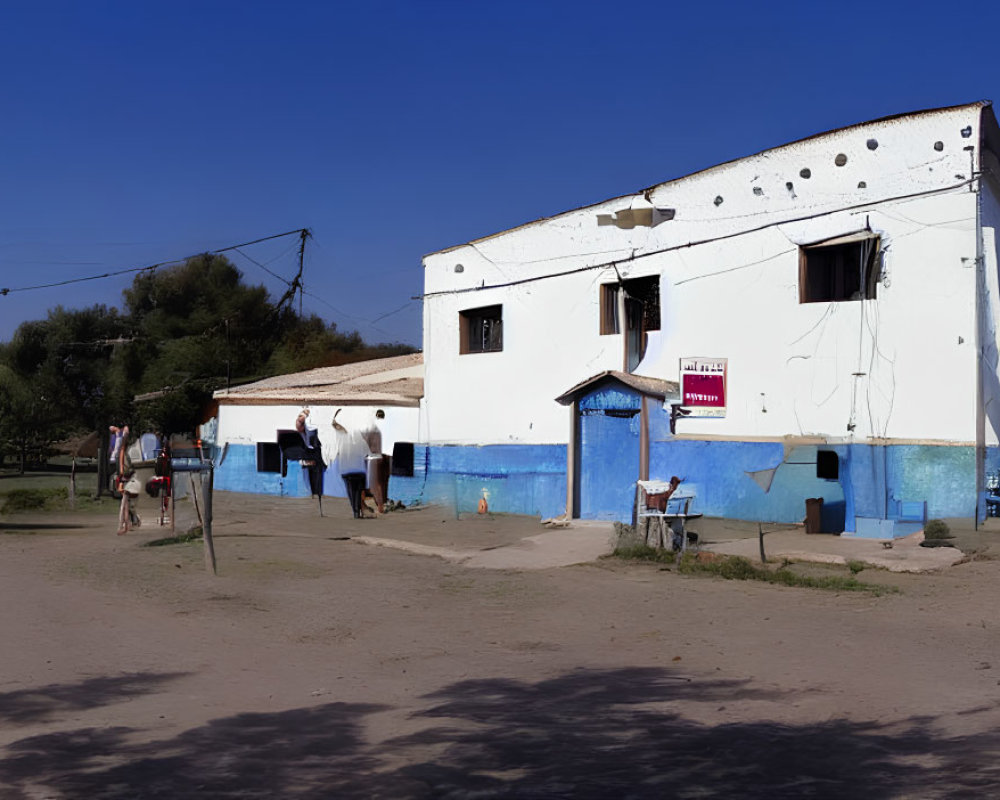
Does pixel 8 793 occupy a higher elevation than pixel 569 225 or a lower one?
lower

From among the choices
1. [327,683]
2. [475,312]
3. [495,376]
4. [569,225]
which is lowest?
[327,683]

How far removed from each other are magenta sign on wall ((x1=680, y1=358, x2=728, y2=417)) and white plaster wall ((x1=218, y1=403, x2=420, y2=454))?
696cm

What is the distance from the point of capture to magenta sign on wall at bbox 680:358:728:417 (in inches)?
690

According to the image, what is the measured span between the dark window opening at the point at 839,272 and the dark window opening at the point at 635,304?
2.76m

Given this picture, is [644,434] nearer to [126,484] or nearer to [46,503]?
[126,484]

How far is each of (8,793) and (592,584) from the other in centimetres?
782

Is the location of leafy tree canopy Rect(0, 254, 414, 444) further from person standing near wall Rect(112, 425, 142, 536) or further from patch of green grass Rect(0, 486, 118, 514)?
person standing near wall Rect(112, 425, 142, 536)

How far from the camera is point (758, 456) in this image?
17.0 metres

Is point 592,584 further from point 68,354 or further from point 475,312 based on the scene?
point 68,354

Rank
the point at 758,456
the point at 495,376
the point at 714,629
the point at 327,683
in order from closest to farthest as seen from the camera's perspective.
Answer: the point at 327,683, the point at 714,629, the point at 758,456, the point at 495,376

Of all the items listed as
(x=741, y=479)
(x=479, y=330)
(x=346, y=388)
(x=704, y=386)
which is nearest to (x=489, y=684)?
(x=741, y=479)

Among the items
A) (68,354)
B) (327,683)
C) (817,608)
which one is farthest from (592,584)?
(68,354)

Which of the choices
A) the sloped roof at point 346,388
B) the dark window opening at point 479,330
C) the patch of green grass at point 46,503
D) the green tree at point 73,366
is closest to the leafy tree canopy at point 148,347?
the green tree at point 73,366

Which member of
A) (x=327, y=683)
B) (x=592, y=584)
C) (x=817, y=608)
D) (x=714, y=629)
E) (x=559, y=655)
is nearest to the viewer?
(x=327, y=683)
